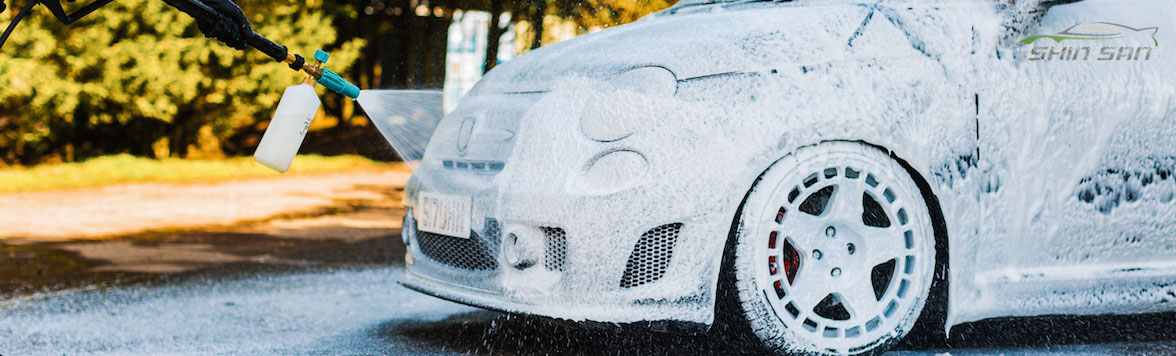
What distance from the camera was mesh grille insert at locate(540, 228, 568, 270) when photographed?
3293 mm

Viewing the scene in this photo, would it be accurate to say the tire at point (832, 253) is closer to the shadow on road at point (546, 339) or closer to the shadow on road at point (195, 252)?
the shadow on road at point (546, 339)

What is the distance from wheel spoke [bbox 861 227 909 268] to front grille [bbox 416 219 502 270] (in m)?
1.06

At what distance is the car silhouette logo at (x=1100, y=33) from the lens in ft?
12.1

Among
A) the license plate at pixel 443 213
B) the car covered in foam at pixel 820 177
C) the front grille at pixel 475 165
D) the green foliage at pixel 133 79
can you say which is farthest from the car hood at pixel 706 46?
the green foliage at pixel 133 79

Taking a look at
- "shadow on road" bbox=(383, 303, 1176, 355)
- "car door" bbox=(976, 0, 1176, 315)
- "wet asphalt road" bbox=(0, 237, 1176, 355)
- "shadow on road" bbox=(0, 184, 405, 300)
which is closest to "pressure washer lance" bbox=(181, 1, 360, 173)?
"wet asphalt road" bbox=(0, 237, 1176, 355)

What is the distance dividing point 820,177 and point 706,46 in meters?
0.50

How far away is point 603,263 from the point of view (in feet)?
10.6

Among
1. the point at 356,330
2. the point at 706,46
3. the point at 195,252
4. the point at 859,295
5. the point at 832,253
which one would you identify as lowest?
the point at 195,252

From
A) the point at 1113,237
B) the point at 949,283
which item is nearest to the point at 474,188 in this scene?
the point at 949,283

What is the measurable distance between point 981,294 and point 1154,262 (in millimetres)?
656

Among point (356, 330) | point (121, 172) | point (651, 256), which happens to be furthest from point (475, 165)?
point (121, 172)

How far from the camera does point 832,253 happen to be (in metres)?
3.37

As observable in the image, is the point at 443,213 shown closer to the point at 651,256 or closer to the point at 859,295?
the point at 651,256

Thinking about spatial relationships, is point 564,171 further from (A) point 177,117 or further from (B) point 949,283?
(A) point 177,117
